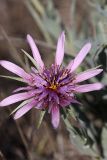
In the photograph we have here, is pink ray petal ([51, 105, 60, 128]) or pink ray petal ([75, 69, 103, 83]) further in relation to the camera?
pink ray petal ([75, 69, 103, 83])

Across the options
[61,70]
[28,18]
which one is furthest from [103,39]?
[28,18]

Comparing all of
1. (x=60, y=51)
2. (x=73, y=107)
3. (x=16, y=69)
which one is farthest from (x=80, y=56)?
(x=73, y=107)

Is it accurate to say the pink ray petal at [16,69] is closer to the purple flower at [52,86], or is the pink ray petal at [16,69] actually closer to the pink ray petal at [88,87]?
the purple flower at [52,86]

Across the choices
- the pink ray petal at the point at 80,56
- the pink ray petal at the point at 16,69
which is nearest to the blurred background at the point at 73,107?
the pink ray petal at the point at 16,69

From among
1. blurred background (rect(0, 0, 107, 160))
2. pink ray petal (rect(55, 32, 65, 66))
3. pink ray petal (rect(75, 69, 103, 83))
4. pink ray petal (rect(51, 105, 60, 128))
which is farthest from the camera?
blurred background (rect(0, 0, 107, 160))

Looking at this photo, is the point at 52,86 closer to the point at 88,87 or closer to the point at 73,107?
the point at 88,87

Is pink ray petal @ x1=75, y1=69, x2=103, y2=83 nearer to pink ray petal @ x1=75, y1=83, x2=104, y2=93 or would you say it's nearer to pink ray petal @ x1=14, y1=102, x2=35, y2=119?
pink ray petal @ x1=75, y1=83, x2=104, y2=93

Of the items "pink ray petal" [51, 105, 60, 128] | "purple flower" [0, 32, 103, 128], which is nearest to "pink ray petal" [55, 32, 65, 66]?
"purple flower" [0, 32, 103, 128]
